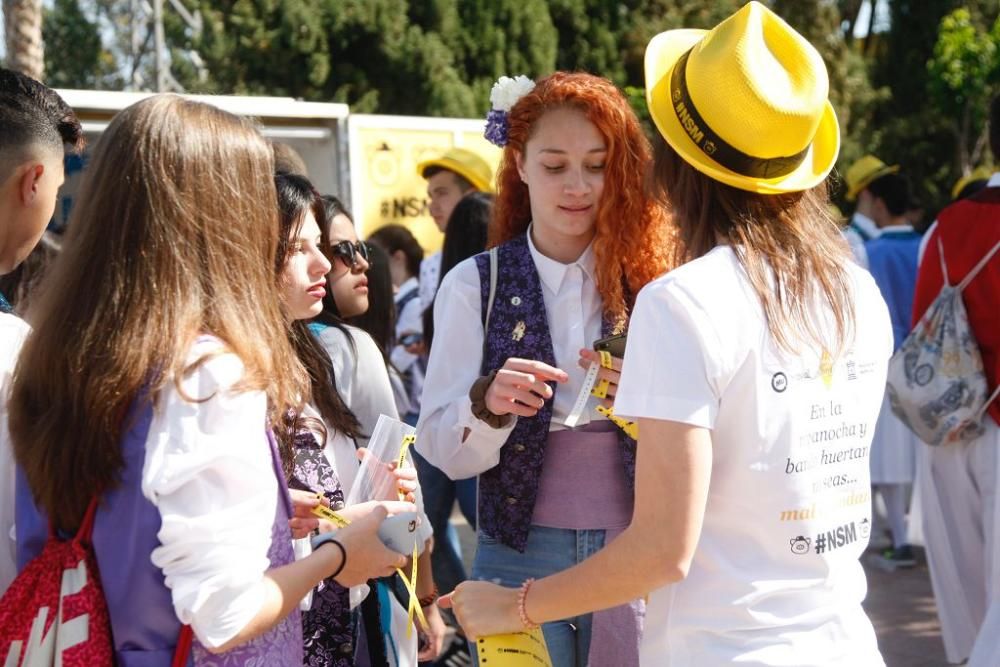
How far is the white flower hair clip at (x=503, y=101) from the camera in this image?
3.01 m

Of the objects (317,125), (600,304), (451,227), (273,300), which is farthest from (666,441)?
(317,125)

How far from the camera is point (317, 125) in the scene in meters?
8.63

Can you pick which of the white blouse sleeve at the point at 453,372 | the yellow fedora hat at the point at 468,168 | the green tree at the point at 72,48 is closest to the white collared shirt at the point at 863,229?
the yellow fedora hat at the point at 468,168

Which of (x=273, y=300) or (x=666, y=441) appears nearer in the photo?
(x=666, y=441)

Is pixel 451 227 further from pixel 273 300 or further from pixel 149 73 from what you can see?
pixel 149 73

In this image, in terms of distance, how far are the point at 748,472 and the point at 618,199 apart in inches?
47.5

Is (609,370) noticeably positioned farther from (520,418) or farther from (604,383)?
(520,418)

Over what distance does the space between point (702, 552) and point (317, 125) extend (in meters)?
7.23

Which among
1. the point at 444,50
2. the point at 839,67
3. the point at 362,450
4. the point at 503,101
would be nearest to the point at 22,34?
the point at 503,101

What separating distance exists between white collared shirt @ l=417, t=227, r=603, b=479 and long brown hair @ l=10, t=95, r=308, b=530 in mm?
965

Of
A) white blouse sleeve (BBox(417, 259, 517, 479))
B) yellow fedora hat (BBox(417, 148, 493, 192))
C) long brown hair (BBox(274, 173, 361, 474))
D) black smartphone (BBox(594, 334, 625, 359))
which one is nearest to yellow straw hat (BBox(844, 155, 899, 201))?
yellow fedora hat (BBox(417, 148, 493, 192))

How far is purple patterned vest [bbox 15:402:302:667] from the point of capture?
→ 169 centimetres

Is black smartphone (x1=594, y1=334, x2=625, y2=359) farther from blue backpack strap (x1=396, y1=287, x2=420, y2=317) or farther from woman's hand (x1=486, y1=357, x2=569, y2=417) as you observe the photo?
blue backpack strap (x1=396, y1=287, x2=420, y2=317)

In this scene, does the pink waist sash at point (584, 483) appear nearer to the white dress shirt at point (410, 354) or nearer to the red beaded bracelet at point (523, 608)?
the red beaded bracelet at point (523, 608)
